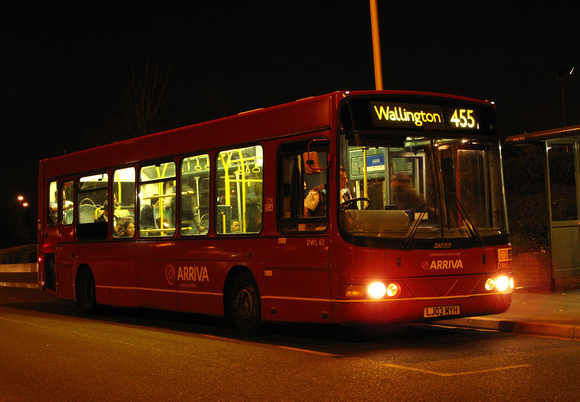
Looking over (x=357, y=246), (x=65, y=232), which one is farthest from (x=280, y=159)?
(x=65, y=232)

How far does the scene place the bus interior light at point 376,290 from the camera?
972 centimetres

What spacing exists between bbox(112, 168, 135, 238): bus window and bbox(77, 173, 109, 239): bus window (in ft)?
1.32

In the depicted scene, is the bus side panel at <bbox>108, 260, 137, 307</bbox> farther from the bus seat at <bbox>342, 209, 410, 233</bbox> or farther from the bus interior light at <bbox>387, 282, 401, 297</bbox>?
→ the bus interior light at <bbox>387, 282, 401, 297</bbox>

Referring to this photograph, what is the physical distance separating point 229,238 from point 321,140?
104 inches

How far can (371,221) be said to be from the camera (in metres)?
9.87

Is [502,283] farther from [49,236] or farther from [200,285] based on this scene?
[49,236]

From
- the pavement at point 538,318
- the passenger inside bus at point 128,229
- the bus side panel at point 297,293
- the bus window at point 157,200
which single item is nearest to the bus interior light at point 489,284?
the pavement at point 538,318

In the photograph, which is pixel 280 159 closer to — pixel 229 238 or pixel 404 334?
pixel 229 238

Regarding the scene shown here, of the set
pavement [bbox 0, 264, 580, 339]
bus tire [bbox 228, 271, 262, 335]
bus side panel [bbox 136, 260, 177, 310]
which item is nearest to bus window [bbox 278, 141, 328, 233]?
bus tire [bbox 228, 271, 262, 335]

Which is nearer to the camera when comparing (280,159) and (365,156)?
(365,156)

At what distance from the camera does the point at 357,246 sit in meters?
9.73

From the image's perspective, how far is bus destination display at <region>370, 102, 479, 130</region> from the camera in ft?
33.2

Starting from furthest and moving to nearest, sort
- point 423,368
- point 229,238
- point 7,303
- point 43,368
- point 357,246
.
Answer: point 7,303 → point 229,238 → point 357,246 → point 43,368 → point 423,368

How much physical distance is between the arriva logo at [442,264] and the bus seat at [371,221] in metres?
0.55
